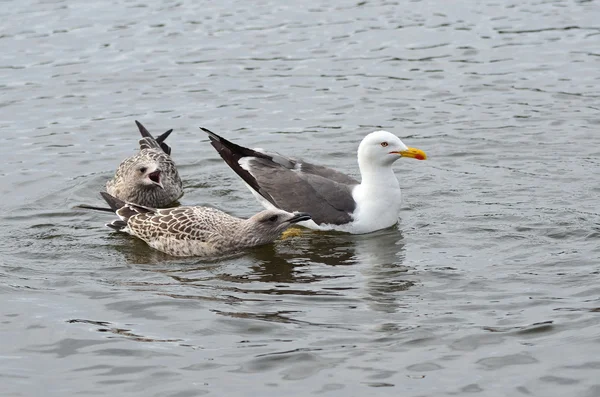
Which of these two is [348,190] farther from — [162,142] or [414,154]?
[162,142]

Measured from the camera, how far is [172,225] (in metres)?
11.4

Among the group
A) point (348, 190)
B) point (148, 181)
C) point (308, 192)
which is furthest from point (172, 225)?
point (348, 190)

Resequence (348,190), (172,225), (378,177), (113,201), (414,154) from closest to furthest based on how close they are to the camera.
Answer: (172,225)
(414,154)
(378,177)
(348,190)
(113,201)

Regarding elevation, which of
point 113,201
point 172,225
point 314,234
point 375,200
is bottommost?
point 314,234

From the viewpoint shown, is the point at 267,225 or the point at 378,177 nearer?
the point at 267,225

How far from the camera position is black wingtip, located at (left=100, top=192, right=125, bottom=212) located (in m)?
12.2

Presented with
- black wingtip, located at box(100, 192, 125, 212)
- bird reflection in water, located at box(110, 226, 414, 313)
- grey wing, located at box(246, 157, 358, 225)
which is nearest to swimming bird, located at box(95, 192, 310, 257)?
bird reflection in water, located at box(110, 226, 414, 313)

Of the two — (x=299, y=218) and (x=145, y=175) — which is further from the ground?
(x=145, y=175)

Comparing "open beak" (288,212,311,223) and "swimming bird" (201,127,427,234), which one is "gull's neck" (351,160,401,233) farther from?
"open beak" (288,212,311,223)

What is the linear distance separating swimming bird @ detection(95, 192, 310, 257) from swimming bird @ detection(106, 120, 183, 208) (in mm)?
1453

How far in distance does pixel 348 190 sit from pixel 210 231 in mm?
1674

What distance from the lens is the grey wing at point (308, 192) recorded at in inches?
465

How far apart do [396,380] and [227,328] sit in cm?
170

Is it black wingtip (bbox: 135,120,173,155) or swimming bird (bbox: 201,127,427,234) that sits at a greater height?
black wingtip (bbox: 135,120,173,155)
